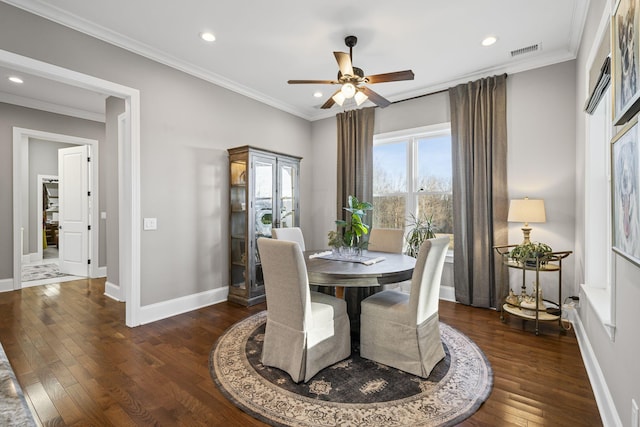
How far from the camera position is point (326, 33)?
2973 mm

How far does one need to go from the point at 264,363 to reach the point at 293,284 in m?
0.76

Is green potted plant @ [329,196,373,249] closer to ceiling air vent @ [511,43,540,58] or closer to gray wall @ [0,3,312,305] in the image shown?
gray wall @ [0,3,312,305]

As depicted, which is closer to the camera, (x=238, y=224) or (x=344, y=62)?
(x=344, y=62)

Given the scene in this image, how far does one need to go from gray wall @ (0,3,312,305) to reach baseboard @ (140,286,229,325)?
0.23ft

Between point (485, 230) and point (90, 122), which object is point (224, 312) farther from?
point (90, 122)

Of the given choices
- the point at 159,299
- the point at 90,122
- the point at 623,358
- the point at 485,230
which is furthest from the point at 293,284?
the point at 90,122

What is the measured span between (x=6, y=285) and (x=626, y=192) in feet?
22.1

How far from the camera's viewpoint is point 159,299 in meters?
3.43

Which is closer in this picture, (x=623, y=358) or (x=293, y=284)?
(x=623, y=358)

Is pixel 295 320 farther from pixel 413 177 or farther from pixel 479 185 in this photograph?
pixel 413 177

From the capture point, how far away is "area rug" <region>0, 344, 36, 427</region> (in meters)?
0.49

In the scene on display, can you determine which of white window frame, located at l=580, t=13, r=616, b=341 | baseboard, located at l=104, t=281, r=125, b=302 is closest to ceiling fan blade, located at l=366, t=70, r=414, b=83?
white window frame, located at l=580, t=13, r=616, b=341

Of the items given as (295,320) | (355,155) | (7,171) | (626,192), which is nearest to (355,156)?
(355,155)

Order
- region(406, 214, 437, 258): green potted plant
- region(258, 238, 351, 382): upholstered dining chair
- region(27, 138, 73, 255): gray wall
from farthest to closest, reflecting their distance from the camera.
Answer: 1. region(27, 138, 73, 255): gray wall
2. region(406, 214, 437, 258): green potted plant
3. region(258, 238, 351, 382): upholstered dining chair
